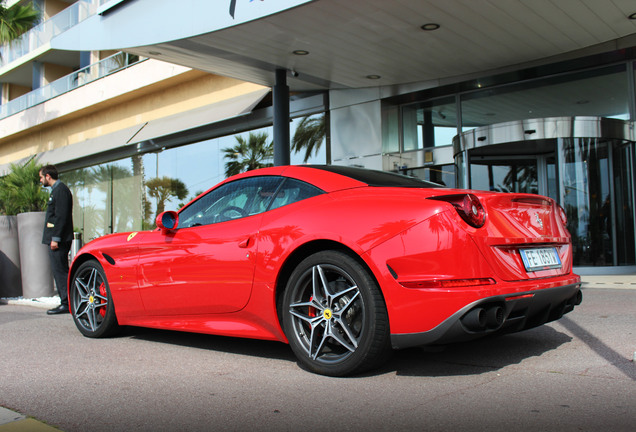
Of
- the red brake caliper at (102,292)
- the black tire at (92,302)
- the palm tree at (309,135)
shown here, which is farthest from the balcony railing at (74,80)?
the red brake caliper at (102,292)

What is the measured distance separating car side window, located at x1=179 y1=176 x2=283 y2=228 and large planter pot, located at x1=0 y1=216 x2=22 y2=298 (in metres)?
6.11

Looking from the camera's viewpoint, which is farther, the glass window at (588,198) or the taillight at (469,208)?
the glass window at (588,198)

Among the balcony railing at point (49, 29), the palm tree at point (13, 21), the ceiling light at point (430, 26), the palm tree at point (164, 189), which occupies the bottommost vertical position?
the palm tree at point (164, 189)

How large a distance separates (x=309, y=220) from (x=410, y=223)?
0.69m

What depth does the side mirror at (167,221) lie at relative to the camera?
4438mm

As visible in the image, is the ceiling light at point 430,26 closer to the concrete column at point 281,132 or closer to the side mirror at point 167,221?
the concrete column at point 281,132

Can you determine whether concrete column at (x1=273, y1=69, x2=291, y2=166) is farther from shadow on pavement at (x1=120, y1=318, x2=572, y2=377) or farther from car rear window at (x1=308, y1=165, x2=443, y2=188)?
car rear window at (x1=308, y1=165, x2=443, y2=188)

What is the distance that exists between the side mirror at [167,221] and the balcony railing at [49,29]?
21.2 m

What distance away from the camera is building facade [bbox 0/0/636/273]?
9.32 meters

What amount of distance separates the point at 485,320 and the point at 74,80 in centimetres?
2384

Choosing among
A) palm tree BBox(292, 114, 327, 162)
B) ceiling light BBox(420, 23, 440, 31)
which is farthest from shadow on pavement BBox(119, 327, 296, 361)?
palm tree BBox(292, 114, 327, 162)

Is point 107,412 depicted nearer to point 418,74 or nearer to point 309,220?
point 309,220

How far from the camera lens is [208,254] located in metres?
4.06

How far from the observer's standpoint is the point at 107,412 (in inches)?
113
